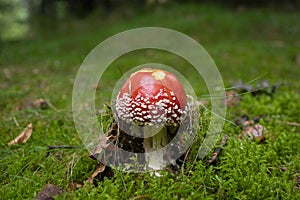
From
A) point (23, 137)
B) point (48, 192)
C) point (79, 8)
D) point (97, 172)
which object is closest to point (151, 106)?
point (97, 172)

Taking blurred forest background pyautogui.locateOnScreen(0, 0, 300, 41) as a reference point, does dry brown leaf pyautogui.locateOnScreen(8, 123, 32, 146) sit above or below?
below

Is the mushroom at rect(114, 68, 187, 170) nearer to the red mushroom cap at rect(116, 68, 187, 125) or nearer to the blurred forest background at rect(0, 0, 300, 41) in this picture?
the red mushroom cap at rect(116, 68, 187, 125)

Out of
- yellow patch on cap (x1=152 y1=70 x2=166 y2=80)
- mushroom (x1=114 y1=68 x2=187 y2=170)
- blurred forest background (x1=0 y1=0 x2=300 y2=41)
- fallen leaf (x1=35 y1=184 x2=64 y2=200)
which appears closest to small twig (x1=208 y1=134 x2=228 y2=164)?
mushroom (x1=114 y1=68 x2=187 y2=170)

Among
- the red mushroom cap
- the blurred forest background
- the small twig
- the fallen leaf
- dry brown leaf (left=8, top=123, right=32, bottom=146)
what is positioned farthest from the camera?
the blurred forest background

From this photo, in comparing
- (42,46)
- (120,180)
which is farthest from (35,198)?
(42,46)

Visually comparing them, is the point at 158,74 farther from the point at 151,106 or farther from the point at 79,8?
the point at 79,8
